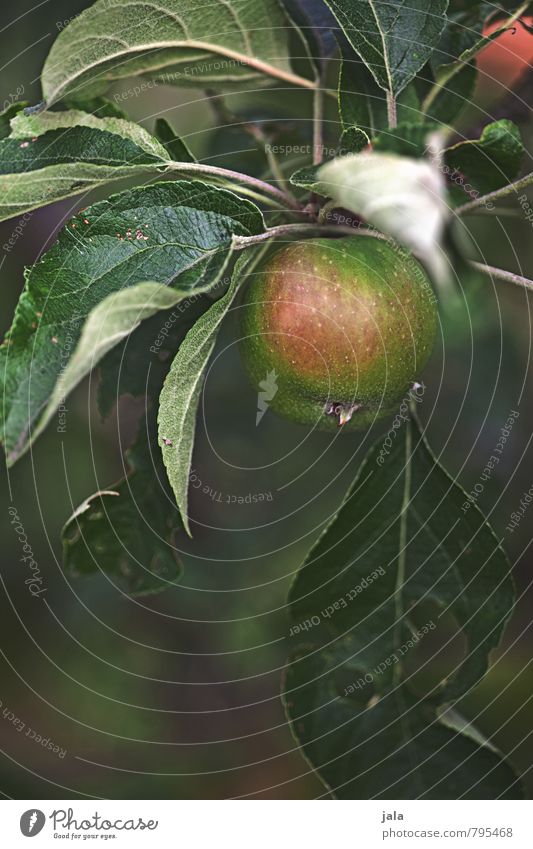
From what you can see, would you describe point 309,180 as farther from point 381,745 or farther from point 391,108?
point 381,745

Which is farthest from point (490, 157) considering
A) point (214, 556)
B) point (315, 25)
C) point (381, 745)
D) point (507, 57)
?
point (214, 556)

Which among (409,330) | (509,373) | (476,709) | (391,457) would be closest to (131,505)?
(391,457)

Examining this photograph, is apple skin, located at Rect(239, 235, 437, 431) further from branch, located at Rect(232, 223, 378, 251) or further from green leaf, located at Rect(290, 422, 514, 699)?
green leaf, located at Rect(290, 422, 514, 699)

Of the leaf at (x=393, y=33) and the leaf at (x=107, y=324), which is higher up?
the leaf at (x=393, y=33)

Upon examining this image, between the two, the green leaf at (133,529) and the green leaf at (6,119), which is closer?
the green leaf at (6,119)

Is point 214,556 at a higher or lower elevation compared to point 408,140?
higher

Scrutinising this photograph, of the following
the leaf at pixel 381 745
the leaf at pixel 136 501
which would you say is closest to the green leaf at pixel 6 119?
the leaf at pixel 136 501

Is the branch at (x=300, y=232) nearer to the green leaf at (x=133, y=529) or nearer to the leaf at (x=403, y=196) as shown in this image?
the leaf at (x=403, y=196)
